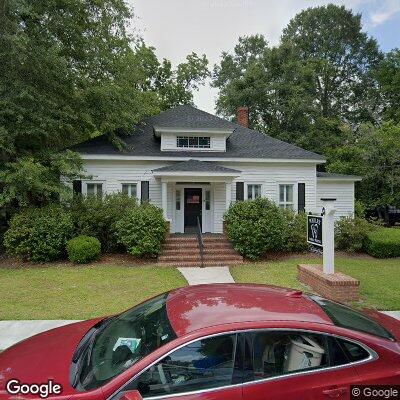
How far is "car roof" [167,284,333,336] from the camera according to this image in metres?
2.59

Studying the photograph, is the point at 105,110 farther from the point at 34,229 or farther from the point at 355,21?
the point at 355,21

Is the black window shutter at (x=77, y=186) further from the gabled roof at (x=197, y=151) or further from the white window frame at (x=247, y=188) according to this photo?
the white window frame at (x=247, y=188)

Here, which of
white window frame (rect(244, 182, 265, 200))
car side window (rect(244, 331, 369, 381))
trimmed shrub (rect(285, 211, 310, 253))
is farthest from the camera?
white window frame (rect(244, 182, 265, 200))

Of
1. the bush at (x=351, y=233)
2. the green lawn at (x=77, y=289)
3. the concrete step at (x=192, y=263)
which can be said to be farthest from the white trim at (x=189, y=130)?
the green lawn at (x=77, y=289)

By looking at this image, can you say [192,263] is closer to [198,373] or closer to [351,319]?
[351,319]

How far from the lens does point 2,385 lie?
2.52 meters

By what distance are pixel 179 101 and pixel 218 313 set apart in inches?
1213

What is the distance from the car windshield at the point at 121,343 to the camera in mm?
2471

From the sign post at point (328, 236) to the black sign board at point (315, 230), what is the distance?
225mm

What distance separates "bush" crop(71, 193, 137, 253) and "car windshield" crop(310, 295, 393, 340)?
10.3m

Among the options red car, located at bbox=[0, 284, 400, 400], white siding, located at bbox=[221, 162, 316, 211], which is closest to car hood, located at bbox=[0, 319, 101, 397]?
red car, located at bbox=[0, 284, 400, 400]

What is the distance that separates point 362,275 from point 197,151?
9355 millimetres

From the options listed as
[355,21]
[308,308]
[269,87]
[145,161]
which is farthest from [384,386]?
[355,21]

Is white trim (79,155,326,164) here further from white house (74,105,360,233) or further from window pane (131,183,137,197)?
window pane (131,183,137,197)
